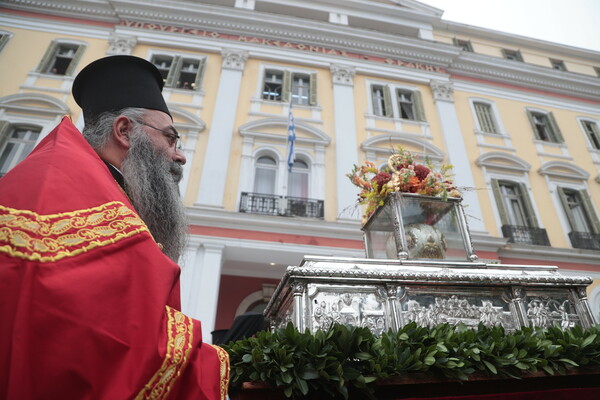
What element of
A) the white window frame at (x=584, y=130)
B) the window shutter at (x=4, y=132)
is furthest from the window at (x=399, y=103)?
the window shutter at (x=4, y=132)

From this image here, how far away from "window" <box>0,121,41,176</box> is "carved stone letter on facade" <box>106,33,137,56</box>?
11.4ft

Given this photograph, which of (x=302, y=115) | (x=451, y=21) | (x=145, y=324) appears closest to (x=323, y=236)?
(x=302, y=115)

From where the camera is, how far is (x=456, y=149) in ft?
38.9

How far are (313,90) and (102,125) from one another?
10858 millimetres

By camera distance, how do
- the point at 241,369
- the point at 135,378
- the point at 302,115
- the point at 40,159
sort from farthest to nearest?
the point at 302,115 < the point at 241,369 < the point at 40,159 < the point at 135,378

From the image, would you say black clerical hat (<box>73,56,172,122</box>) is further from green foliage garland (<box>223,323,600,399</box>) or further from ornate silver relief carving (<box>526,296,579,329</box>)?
ornate silver relief carving (<box>526,296,579,329</box>)

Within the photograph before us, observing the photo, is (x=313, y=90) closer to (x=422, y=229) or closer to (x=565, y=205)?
(x=565, y=205)

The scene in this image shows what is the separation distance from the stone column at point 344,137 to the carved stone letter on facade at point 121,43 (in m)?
6.76

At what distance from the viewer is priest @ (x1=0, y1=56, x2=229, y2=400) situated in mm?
888

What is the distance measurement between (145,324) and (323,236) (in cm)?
857

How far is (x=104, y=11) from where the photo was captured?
12.7 metres

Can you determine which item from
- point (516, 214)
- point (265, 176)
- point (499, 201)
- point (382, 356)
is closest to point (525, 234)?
point (516, 214)

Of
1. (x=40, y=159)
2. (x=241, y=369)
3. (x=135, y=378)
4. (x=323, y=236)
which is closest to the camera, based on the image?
(x=135, y=378)

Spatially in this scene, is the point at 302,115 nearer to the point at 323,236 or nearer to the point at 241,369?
the point at 323,236
